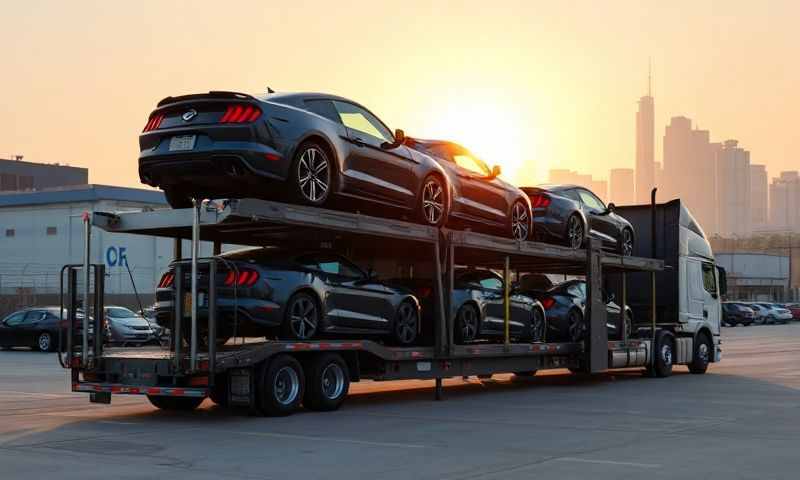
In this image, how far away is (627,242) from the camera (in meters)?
21.2

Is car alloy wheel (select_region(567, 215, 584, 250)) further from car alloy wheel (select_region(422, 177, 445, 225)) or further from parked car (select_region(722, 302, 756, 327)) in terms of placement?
parked car (select_region(722, 302, 756, 327))

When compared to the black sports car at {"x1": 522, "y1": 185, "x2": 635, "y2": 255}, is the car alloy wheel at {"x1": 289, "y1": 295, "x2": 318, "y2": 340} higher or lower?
lower

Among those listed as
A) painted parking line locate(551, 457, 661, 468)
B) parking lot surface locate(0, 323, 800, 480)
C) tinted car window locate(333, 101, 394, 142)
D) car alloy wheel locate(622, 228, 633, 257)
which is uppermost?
tinted car window locate(333, 101, 394, 142)

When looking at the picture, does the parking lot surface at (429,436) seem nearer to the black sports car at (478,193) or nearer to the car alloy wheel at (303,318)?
the car alloy wheel at (303,318)

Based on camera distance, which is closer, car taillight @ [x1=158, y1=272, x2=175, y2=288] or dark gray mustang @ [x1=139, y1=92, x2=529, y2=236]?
dark gray mustang @ [x1=139, y1=92, x2=529, y2=236]

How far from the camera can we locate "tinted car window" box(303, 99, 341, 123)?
12977mm

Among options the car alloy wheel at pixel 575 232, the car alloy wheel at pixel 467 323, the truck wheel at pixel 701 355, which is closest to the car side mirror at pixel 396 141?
the car alloy wheel at pixel 467 323

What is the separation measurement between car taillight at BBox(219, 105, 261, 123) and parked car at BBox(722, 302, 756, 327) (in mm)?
56433

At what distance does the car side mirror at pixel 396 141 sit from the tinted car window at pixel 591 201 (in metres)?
6.34

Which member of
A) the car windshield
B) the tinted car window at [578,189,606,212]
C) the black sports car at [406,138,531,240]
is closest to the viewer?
the black sports car at [406,138,531,240]

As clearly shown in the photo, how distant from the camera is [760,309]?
225ft

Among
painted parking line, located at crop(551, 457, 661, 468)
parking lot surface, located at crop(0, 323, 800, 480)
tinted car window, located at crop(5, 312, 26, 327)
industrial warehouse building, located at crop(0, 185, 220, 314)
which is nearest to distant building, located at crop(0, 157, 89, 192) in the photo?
industrial warehouse building, located at crop(0, 185, 220, 314)

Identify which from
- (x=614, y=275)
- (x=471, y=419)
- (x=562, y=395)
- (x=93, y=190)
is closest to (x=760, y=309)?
(x=93, y=190)

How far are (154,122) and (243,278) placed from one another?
6.50 feet
